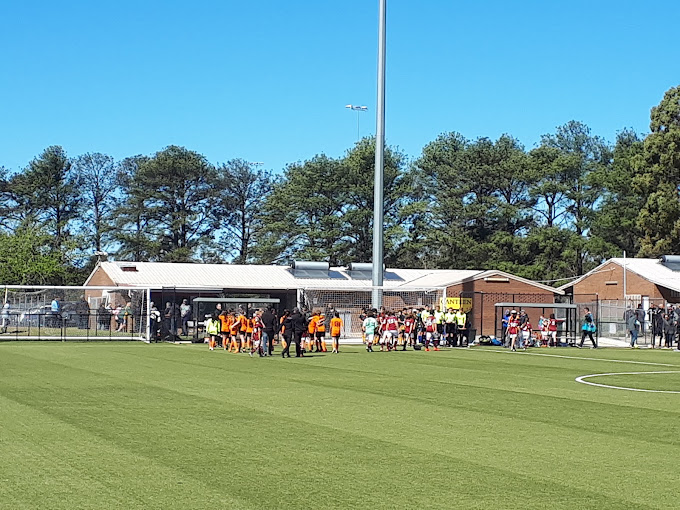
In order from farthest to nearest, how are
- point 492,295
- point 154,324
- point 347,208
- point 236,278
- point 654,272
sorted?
point 347,208, point 492,295, point 236,278, point 654,272, point 154,324

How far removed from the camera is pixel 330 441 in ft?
38.2

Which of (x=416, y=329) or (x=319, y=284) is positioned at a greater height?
(x=319, y=284)

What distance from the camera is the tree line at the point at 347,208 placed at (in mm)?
76000

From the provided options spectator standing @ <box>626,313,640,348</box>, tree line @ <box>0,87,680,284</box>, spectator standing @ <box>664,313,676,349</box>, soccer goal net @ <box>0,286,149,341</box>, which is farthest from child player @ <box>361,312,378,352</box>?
tree line @ <box>0,87,680,284</box>

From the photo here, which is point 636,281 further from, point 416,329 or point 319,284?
point 416,329

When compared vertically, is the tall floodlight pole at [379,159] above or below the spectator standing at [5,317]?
above

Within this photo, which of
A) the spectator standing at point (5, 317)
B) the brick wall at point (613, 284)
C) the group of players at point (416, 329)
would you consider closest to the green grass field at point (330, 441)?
the group of players at point (416, 329)

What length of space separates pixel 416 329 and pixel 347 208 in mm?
44727

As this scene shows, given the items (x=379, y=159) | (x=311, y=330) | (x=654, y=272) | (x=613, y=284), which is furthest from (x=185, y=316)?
(x=654, y=272)

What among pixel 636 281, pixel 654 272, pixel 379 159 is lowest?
pixel 636 281

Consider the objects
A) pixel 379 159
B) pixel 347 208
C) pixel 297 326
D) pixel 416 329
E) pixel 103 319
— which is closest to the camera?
pixel 297 326

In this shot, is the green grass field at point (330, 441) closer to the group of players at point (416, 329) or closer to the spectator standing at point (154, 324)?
the group of players at point (416, 329)

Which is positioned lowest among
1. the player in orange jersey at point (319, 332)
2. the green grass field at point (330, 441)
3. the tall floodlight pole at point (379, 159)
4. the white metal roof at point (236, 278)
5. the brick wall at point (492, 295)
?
the green grass field at point (330, 441)

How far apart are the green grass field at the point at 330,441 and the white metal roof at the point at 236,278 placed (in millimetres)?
30825
